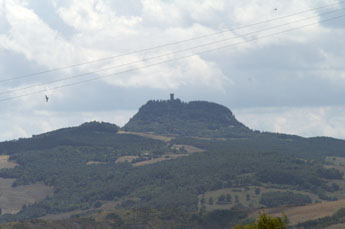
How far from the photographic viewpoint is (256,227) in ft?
321

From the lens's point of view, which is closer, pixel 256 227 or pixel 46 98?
pixel 256 227

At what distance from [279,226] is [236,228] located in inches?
250

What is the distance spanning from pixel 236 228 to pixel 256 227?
2.94 metres

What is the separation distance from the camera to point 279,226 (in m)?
96.2

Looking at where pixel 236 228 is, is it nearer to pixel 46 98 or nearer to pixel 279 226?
pixel 279 226

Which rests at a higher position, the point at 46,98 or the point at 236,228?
the point at 46,98

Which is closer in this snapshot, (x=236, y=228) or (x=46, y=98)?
(x=236, y=228)

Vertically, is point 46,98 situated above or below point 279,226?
above

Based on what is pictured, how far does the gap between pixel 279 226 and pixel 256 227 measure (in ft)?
11.2

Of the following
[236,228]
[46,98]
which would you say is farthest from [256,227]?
[46,98]

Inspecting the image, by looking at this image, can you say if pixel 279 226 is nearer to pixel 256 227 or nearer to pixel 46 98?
pixel 256 227

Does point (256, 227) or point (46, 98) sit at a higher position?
point (46, 98)

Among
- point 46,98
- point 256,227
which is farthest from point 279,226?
point 46,98

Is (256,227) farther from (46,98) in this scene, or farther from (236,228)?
(46,98)
